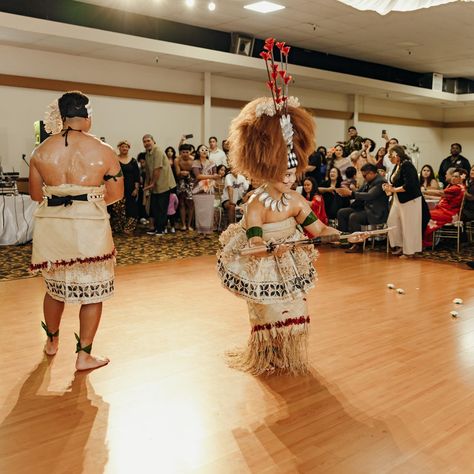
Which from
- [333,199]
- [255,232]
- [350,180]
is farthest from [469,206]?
[255,232]

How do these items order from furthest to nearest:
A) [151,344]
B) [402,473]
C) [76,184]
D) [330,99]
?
[330,99] → [151,344] → [76,184] → [402,473]

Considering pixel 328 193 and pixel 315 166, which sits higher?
pixel 315 166

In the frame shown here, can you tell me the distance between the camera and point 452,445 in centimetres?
236

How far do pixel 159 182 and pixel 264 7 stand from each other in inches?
112

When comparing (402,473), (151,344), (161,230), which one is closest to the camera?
(402,473)

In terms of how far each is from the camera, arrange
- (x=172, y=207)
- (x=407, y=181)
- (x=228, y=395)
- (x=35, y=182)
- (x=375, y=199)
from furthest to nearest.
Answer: (x=172, y=207), (x=375, y=199), (x=407, y=181), (x=35, y=182), (x=228, y=395)

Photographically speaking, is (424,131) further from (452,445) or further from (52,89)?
(452,445)

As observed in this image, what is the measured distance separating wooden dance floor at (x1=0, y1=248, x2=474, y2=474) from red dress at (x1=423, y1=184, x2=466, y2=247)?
8.97ft

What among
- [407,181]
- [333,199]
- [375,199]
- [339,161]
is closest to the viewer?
[407,181]

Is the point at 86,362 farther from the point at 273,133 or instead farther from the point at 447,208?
the point at 447,208

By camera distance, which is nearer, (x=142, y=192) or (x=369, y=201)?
(x=369, y=201)

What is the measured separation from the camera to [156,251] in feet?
23.1

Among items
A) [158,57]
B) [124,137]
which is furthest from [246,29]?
[124,137]

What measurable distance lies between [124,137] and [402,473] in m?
8.47
